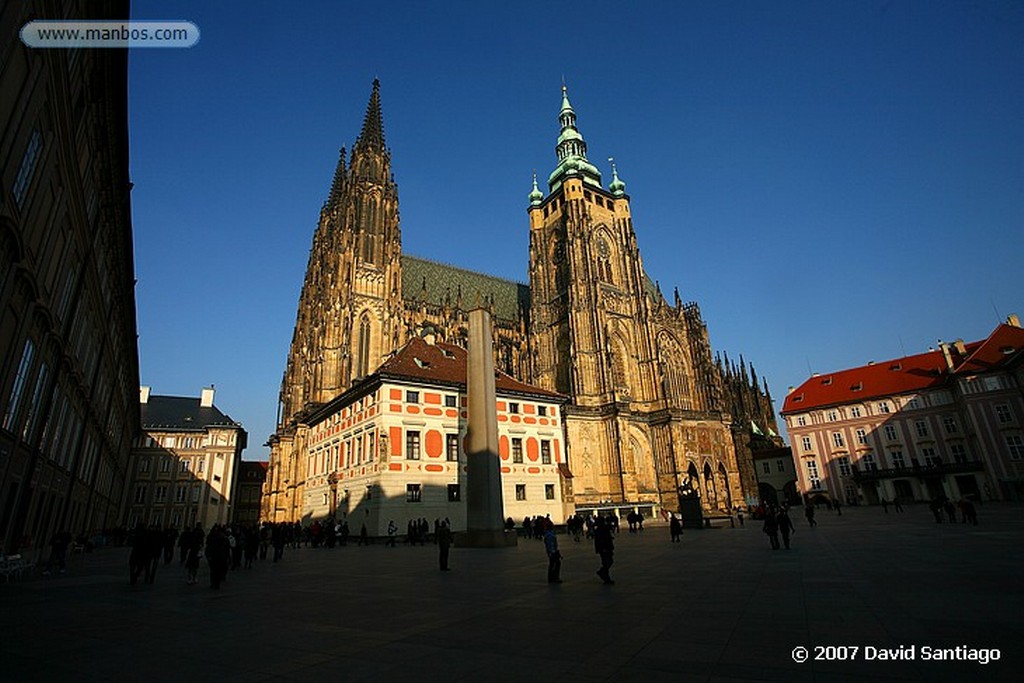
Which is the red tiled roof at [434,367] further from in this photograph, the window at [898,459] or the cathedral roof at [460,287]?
the window at [898,459]

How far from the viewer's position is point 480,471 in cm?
2184

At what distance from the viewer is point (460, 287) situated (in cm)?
6450

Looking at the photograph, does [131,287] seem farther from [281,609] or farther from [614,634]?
[614,634]

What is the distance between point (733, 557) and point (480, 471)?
10.7m

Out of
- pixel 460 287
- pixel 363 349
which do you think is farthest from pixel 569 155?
pixel 363 349

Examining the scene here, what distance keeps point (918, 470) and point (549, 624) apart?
54712 mm

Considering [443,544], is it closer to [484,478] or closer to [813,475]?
[484,478]

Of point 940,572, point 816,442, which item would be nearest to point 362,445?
point 940,572

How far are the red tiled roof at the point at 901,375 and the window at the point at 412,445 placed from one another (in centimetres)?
4474

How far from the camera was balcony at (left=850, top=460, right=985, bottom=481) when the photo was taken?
4375cm

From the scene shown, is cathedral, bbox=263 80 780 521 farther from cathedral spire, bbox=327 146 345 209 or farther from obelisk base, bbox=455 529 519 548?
obelisk base, bbox=455 529 519 548

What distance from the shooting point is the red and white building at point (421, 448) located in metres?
30.0

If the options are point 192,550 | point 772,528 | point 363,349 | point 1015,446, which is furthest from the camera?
point 363,349

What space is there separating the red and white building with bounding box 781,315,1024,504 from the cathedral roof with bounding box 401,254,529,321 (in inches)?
1425
